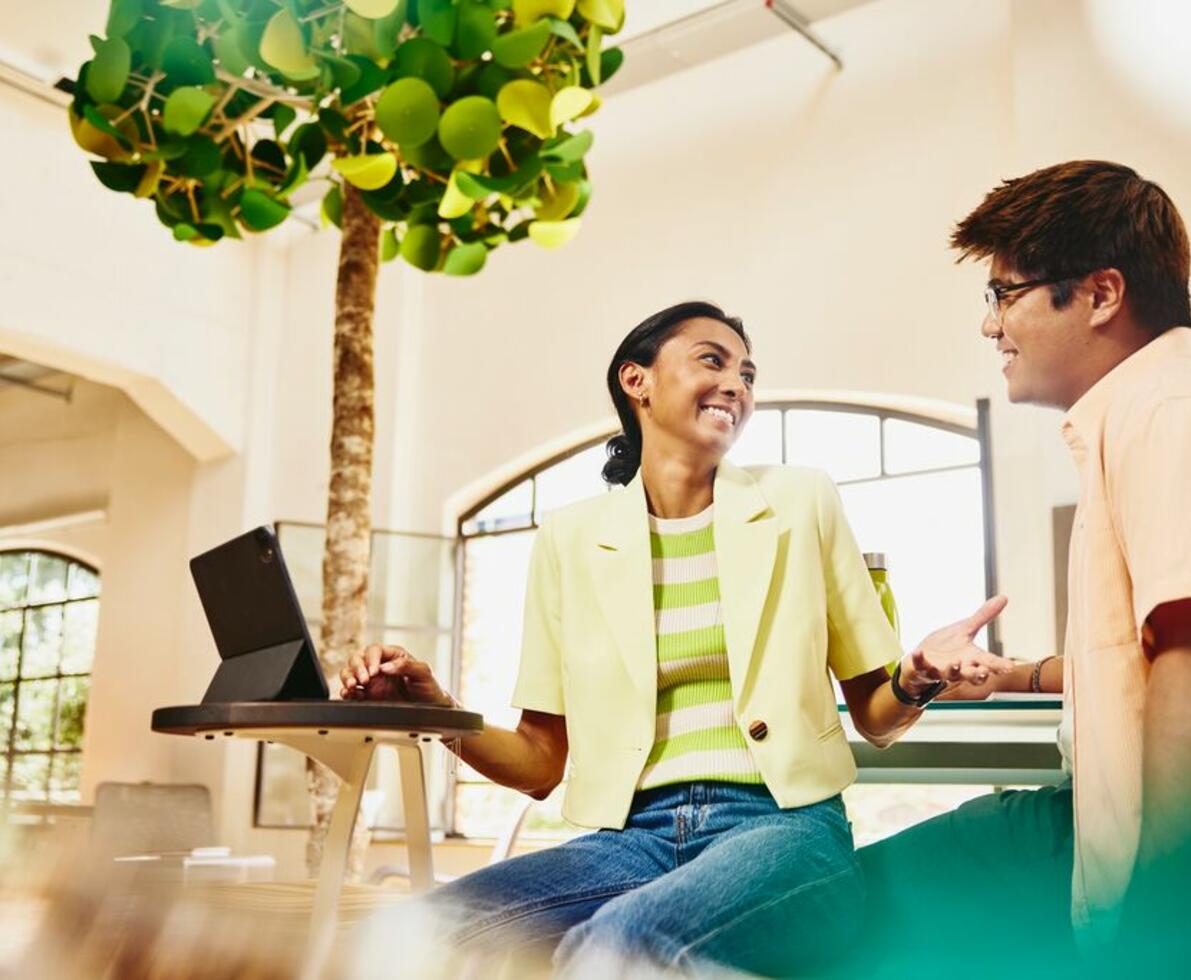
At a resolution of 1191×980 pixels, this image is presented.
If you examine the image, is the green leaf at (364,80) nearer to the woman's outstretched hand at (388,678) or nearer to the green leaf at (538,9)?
the green leaf at (538,9)

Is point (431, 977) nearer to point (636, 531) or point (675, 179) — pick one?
point (636, 531)

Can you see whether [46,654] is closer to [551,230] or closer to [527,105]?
[551,230]

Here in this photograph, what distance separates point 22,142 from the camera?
25.0ft

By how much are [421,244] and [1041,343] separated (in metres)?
2.32

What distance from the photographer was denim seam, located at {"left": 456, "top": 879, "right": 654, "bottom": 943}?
46.3 inches

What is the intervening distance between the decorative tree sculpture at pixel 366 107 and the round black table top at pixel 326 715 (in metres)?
1.37

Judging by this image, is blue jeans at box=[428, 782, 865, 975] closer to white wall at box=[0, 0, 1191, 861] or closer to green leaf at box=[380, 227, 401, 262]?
green leaf at box=[380, 227, 401, 262]

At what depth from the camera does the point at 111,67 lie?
8.50 feet

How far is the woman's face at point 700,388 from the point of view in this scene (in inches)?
59.0

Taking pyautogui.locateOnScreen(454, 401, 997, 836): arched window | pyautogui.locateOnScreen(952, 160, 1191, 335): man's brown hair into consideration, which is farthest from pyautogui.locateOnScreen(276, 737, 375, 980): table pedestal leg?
pyautogui.locateOnScreen(454, 401, 997, 836): arched window

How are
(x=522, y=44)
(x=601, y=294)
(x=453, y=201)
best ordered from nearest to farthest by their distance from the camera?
(x=522, y=44) → (x=453, y=201) → (x=601, y=294)

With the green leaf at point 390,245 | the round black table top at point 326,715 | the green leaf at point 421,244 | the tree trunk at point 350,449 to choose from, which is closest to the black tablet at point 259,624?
the round black table top at point 326,715

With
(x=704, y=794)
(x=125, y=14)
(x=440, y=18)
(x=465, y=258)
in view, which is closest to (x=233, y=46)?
(x=125, y=14)

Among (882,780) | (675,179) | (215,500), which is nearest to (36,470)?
(215,500)
